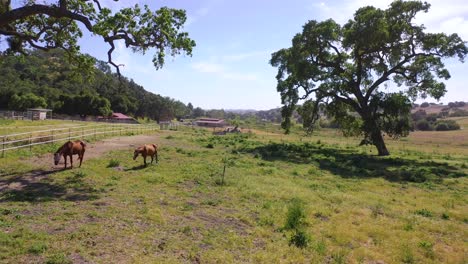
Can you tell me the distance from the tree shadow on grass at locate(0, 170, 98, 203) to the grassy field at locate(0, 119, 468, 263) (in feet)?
0.12

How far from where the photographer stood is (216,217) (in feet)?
38.9

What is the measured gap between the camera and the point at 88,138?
105 feet

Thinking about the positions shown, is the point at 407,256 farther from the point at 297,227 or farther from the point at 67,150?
the point at 67,150

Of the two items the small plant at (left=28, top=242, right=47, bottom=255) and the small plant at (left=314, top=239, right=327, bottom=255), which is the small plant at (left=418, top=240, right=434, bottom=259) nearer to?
the small plant at (left=314, top=239, right=327, bottom=255)

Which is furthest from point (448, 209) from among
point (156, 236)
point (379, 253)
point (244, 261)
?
point (156, 236)

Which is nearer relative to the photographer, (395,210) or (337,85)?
(395,210)

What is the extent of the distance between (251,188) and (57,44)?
494 inches

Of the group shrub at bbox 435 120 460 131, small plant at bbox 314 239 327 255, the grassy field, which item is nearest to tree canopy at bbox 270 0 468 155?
the grassy field

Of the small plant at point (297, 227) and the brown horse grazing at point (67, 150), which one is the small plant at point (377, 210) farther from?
the brown horse grazing at point (67, 150)

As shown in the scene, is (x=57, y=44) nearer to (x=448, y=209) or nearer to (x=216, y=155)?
(x=216, y=155)

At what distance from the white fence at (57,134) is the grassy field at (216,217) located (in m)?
2.81

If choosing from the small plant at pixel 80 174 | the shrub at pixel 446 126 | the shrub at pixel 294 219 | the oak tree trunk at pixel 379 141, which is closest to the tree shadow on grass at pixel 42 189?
the small plant at pixel 80 174

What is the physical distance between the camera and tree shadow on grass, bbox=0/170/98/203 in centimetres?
1215

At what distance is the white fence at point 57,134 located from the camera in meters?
21.9
